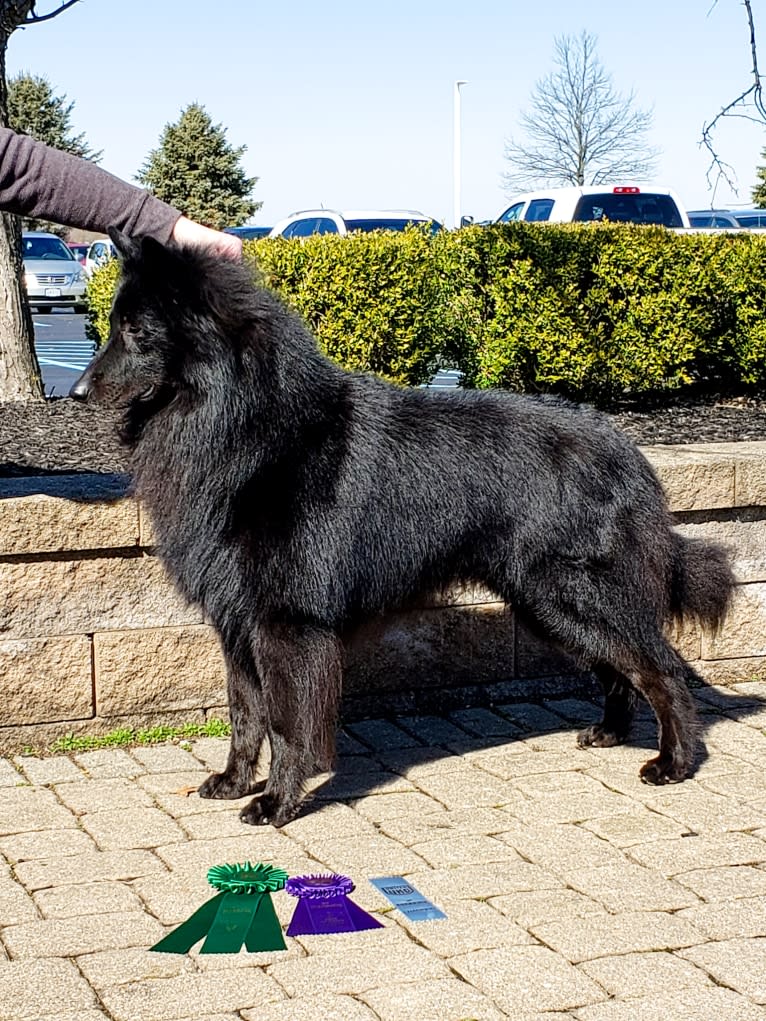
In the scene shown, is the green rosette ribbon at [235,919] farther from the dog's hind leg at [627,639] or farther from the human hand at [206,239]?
the human hand at [206,239]

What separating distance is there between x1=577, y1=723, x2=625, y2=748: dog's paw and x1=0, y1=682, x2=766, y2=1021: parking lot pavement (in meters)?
0.04

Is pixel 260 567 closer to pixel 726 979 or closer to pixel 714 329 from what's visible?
pixel 726 979

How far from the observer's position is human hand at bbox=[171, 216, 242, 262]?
3.94 metres

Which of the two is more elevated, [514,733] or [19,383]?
[19,383]

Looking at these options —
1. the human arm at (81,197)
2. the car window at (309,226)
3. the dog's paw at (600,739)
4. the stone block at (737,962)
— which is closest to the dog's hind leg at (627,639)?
the dog's paw at (600,739)

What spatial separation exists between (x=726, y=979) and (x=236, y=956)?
1.16 metres

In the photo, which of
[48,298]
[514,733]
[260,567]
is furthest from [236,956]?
[48,298]

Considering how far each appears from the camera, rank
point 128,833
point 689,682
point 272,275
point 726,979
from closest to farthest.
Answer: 1. point 726,979
2. point 128,833
3. point 689,682
4. point 272,275

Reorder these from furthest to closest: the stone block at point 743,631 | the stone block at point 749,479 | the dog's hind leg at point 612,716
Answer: the stone block at point 743,631 < the stone block at point 749,479 < the dog's hind leg at point 612,716

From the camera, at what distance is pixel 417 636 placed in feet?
17.3

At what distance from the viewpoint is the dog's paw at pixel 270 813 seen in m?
4.06

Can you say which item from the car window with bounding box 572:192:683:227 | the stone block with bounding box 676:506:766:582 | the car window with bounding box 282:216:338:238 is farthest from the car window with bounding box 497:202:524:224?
the stone block with bounding box 676:506:766:582

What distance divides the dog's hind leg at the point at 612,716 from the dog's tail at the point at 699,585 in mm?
335

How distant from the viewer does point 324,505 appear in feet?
13.3
